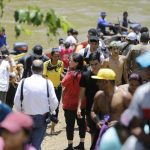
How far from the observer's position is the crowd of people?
4734 millimetres

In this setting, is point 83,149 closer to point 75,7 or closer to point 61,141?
point 61,141

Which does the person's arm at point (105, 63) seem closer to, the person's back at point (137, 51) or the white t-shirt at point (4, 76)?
the person's back at point (137, 51)

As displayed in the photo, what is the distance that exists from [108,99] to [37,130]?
5.34 ft

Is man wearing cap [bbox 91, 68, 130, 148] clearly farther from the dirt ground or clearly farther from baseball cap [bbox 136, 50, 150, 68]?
the dirt ground

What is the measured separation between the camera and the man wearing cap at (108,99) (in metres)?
6.79

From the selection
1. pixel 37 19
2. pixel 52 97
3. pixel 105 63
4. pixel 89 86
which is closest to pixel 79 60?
pixel 89 86

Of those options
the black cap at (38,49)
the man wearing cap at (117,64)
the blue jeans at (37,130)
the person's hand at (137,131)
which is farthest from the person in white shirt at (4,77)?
the person's hand at (137,131)

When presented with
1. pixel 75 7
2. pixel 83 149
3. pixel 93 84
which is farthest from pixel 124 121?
pixel 75 7

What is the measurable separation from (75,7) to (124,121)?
31607 mm

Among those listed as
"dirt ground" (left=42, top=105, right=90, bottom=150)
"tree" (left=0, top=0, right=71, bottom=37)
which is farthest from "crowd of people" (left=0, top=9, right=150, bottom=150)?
"tree" (left=0, top=0, right=71, bottom=37)

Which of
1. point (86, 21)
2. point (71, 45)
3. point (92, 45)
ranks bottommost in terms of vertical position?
point (86, 21)

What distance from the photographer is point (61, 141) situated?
10352 millimetres

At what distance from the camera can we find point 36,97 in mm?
8031

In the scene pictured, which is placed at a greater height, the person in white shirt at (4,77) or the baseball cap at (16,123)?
the baseball cap at (16,123)
